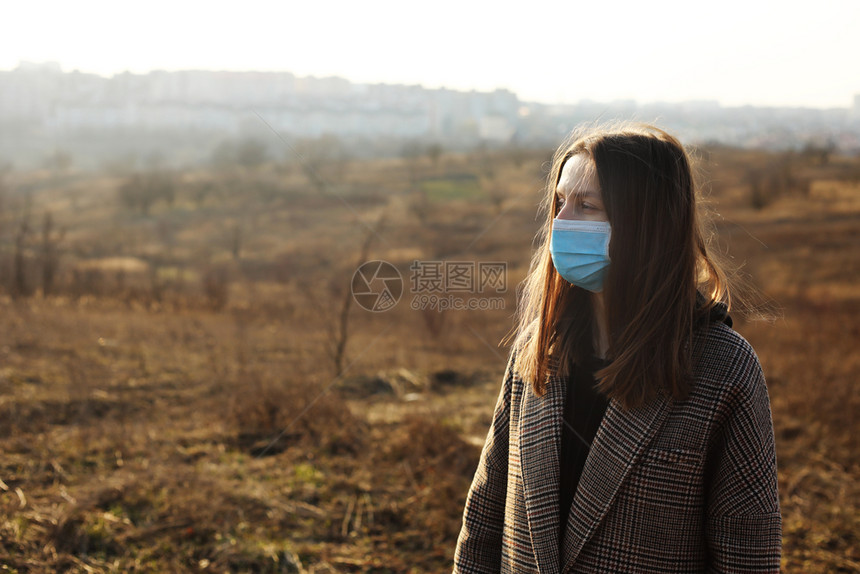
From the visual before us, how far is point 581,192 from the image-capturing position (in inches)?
62.1

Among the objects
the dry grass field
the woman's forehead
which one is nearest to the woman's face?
the woman's forehead

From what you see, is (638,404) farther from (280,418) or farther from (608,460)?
(280,418)

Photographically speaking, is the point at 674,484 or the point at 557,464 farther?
the point at 557,464

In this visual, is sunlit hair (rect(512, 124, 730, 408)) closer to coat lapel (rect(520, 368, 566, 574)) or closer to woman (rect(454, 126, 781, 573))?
woman (rect(454, 126, 781, 573))

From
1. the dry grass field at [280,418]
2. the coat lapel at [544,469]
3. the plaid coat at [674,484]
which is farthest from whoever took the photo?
the dry grass field at [280,418]

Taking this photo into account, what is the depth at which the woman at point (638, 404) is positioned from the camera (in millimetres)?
1387

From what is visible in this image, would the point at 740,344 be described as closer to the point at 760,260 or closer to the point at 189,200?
the point at 760,260

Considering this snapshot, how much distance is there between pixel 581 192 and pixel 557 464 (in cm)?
63

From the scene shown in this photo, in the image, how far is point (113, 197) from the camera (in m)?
28.5

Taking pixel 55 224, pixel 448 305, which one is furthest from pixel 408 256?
pixel 55 224

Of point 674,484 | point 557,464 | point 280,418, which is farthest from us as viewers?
point 280,418

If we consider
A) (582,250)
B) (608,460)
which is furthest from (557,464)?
(582,250)

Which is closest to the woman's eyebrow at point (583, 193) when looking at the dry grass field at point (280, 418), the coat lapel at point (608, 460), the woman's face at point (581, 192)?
the woman's face at point (581, 192)

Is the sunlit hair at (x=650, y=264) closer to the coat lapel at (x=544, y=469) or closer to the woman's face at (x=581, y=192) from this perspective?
the woman's face at (x=581, y=192)
